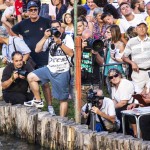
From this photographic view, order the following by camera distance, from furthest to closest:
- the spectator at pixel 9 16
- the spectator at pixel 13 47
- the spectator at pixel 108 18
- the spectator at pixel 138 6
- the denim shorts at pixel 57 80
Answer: the spectator at pixel 9 16, the spectator at pixel 138 6, the spectator at pixel 108 18, the spectator at pixel 13 47, the denim shorts at pixel 57 80

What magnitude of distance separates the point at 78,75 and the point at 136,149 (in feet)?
6.00

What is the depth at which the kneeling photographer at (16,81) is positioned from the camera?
1361cm

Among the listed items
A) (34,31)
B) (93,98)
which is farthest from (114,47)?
(93,98)

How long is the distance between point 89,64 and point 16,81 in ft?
4.48

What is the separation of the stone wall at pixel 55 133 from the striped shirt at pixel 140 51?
6.61 feet

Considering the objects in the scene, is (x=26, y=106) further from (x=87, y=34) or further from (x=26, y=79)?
(x=87, y=34)

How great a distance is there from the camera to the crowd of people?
12.6 meters

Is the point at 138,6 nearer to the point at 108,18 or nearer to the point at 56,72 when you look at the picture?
the point at 108,18

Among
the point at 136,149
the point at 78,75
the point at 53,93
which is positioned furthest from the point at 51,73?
the point at 136,149

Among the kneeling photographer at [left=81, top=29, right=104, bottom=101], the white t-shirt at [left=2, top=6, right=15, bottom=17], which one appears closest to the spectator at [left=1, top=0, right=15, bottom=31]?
the white t-shirt at [left=2, top=6, right=15, bottom=17]

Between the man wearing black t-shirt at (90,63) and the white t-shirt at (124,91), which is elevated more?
the man wearing black t-shirt at (90,63)

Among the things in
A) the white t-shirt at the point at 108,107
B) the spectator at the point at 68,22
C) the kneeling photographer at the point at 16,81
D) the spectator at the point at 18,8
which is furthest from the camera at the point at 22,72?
the spectator at the point at 18,8

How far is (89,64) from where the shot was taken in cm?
1369

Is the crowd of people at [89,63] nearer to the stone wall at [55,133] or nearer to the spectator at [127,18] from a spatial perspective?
the spectator at [127,18]
